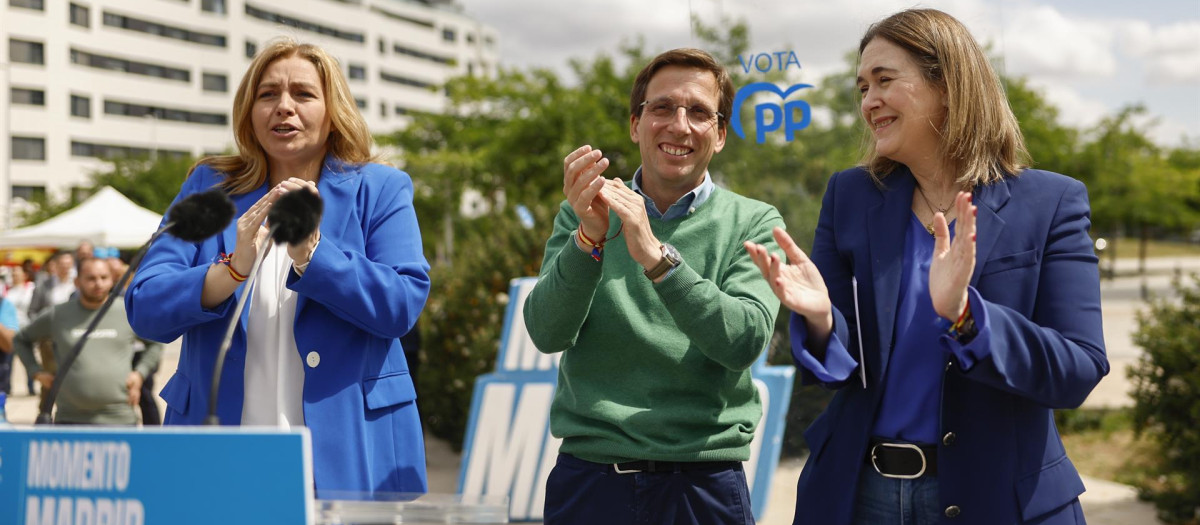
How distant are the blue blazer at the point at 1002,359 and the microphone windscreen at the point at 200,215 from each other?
3.79ft

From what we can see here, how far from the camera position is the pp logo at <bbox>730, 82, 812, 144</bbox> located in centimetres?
461

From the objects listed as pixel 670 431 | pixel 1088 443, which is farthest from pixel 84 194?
pixel 670 431

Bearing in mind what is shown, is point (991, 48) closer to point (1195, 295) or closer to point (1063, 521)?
point (1063, 521)

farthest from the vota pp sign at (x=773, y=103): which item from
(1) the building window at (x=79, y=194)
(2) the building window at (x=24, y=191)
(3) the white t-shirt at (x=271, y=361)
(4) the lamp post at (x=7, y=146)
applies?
(2) the building window at (x=24, y=191)

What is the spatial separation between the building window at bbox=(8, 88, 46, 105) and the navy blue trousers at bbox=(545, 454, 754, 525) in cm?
6009

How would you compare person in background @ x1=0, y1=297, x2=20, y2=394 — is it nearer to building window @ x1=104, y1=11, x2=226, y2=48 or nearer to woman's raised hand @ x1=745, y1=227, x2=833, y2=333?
woman's raised hand @ x1=745, y1=227, x2=833, y2=333

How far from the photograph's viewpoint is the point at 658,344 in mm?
2613

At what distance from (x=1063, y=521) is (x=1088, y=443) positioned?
23.9ft

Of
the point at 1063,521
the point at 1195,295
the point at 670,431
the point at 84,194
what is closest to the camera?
the point at 1063,521

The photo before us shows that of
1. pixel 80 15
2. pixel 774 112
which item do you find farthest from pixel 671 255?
pixel 80 15

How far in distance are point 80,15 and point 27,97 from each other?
6378 millimetres

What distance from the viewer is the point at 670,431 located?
8.47ft

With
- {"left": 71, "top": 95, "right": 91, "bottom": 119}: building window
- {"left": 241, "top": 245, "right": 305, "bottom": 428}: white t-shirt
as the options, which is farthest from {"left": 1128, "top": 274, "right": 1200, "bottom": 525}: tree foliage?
{"left": 71, "top": 95, "right": 91, "bottom": 119}: building window

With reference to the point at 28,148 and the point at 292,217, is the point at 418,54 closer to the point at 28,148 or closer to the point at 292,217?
→ the point at 28,148
